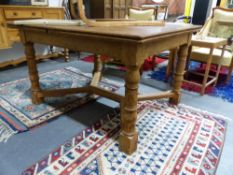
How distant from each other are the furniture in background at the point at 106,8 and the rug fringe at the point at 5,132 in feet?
10.2

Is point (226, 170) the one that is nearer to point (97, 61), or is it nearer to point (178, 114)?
point (178, 114)

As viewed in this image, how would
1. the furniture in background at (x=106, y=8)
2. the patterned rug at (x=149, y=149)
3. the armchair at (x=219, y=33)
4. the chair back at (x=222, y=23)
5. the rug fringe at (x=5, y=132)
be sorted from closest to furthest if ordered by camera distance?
the patterned rug at (x=149, y=149)
the rug fringe at (x=5, y=132)
the armchair at (x=219, y=33)
the chair back at (x=222, y=23)
the furniture in background at (x=106, y=8)

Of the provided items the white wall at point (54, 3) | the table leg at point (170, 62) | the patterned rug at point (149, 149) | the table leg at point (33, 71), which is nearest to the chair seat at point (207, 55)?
the table leg at point (170, 62)

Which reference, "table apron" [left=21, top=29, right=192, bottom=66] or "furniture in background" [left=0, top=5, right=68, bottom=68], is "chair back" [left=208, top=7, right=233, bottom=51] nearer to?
"table apron" [left=21, top=29, right=192, bottom=66]

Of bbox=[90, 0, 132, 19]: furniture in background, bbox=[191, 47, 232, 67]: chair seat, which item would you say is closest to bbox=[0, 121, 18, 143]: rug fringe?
bbox=[191, 47, 232, 67]: chair seat

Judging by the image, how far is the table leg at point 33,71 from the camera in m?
1.62

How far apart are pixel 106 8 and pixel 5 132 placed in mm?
3256

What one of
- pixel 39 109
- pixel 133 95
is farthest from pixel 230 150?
pixel 39 109

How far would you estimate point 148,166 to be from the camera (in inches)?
44.7

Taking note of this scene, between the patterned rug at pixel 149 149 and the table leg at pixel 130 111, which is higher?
the table leg at pixel 130 111

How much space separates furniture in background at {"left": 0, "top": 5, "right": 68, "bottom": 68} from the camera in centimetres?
243

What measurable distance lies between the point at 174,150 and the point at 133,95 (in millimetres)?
502

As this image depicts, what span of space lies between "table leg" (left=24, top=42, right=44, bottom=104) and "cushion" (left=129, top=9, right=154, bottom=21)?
6.42 feet

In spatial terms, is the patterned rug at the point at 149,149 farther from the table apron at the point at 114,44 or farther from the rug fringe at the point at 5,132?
the table apron at the point at 114,44
